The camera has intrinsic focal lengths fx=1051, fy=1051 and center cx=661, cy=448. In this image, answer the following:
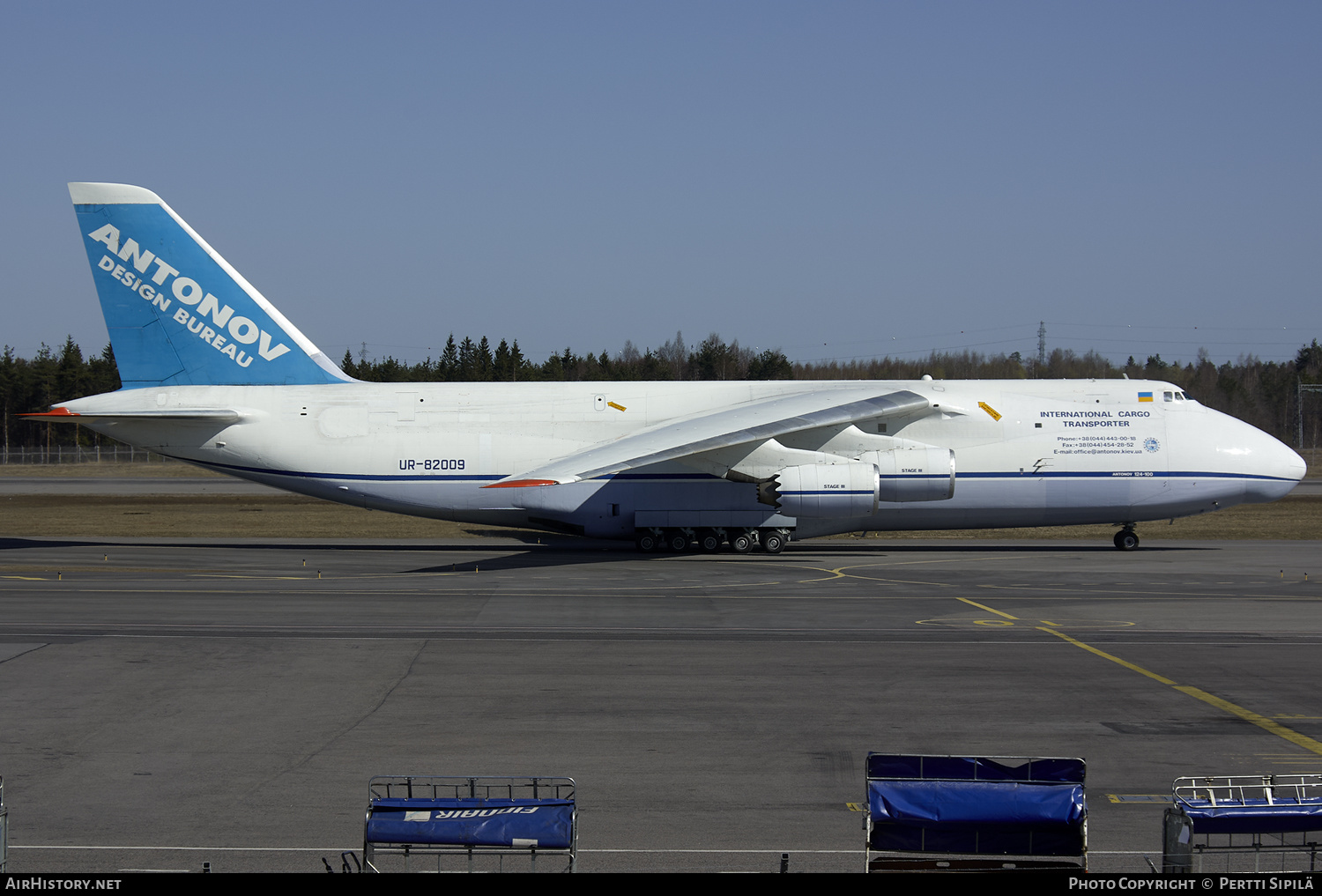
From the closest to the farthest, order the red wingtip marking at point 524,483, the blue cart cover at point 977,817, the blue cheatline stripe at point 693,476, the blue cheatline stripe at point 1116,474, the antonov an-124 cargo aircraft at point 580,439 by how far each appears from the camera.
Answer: the blue cart cover at point 977,817 → the red wingtip marking at point 524,483 → the antonov an-124 cargo aircraft at point 580,439 → the blue cheatline stripe at point 693,476 → the blue cheatline stripe at point 1116,474

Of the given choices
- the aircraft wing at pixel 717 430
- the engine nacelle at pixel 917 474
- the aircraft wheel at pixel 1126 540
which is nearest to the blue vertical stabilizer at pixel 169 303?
the aircraft wing at pixel 717 430

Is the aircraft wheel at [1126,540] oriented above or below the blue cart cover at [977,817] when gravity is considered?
below

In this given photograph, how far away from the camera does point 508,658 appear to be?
52.1ft

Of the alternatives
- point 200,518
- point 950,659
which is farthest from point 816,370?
point 950,659

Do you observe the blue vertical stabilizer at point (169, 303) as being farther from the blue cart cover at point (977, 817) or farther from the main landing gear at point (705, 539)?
the blue cart cover at point (977, 817)

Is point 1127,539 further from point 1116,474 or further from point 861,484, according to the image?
point 861,484

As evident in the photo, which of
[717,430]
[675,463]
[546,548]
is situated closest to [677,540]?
[675,463]

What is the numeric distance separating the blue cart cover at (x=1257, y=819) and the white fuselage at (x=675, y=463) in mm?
23204

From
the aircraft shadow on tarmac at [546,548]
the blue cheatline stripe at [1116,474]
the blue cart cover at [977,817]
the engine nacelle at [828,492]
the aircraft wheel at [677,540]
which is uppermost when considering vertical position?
the blue cheatline stripe at [1116,474]

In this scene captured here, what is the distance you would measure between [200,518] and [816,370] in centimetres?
7728

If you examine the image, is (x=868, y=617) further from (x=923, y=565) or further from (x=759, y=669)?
Result: (x=923, y=565)

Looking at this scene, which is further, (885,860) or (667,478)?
(667,478)

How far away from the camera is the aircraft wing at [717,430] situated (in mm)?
25203

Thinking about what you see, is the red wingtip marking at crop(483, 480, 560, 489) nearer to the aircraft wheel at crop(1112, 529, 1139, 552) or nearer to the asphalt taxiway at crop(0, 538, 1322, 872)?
the asphalt taxiway at crop(0, 538, 1322, 872)
